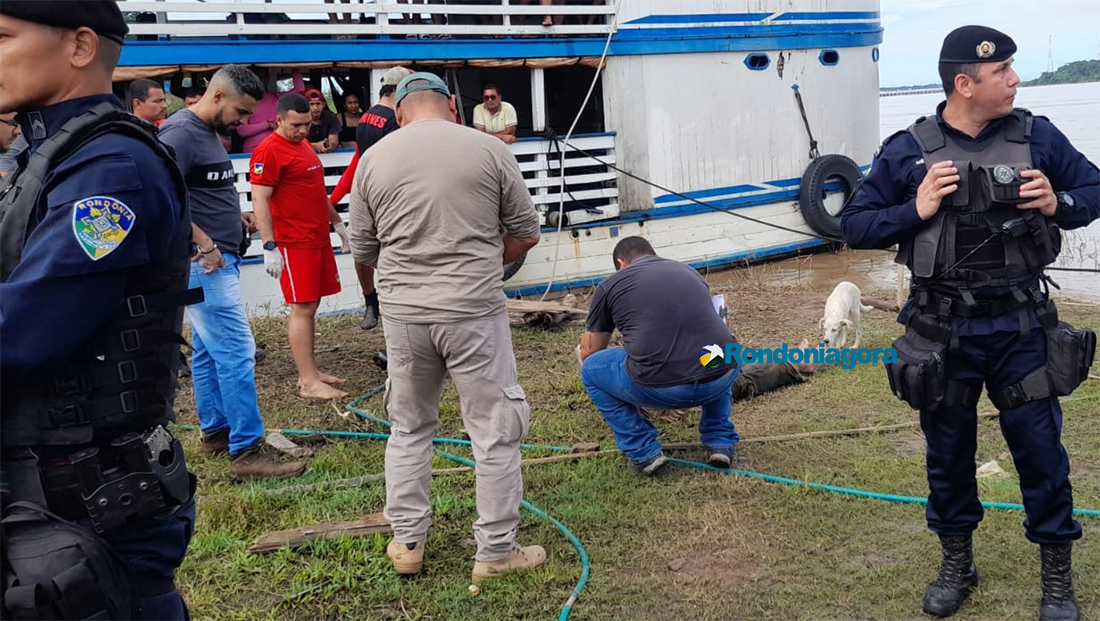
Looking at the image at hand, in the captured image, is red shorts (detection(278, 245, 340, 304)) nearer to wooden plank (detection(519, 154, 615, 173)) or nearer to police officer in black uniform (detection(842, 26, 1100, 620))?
police officer in black uniform (detection(842, 26, 1100, 620))

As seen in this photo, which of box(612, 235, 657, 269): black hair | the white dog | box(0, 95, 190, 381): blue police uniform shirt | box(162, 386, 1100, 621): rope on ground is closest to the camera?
box(0, 95, 190, 381): blue police uniform shirt

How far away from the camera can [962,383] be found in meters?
3.24

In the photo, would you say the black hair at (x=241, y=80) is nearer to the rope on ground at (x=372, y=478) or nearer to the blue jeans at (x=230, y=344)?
the blue jeans at (x=230, y=344)

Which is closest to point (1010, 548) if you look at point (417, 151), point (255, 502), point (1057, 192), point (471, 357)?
point (1057, 192)

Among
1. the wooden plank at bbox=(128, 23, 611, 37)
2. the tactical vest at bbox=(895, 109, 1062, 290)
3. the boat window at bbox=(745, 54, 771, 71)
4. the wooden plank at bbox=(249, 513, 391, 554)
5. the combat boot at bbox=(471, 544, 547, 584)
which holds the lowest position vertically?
the combat boot at bbox=(471, 544, 547, 584)

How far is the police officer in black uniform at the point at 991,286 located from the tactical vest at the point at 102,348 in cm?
239

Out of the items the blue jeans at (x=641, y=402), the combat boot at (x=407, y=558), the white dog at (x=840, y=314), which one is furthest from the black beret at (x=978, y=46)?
the white dog at (x=840, y=314)

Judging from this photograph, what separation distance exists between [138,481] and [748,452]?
11.9ft

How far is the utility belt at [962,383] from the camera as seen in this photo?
3.12 metres

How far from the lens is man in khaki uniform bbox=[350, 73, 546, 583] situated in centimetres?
349

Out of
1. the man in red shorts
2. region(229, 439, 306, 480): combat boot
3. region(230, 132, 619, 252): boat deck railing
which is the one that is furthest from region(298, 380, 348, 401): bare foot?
region(230, 132, 619, 252): boat deck railing

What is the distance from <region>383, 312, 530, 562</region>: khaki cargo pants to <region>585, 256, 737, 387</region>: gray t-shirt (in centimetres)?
109

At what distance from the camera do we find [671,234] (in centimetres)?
1123

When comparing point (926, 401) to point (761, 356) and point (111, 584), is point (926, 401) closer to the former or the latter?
point (111, 584)
